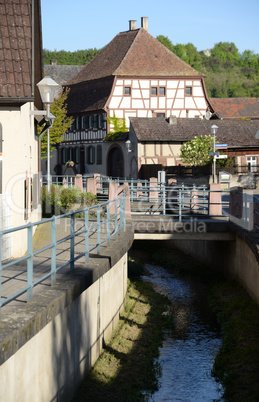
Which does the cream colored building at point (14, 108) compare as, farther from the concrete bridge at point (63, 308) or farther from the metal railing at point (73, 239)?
the concrete bridge at point (63, 308)

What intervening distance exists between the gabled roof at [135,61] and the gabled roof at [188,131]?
665cm

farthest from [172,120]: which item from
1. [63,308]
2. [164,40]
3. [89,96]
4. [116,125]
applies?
[164,40]

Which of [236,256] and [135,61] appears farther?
[135,61]

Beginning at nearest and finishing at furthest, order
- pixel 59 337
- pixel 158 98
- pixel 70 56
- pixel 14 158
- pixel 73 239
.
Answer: pixel 59 337 → pixel 73 239 → pixel 14 158 → pixel 158 98 → pixel 70 56

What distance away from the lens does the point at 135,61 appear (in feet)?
186

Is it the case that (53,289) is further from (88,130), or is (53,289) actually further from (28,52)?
(88,130)

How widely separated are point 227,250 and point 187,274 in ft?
9.03

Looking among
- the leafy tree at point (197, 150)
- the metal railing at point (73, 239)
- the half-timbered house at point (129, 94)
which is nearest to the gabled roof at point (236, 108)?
the half-timbered house at point (129, 94)

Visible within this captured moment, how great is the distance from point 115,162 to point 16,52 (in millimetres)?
41484

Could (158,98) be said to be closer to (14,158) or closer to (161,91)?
(161,91)

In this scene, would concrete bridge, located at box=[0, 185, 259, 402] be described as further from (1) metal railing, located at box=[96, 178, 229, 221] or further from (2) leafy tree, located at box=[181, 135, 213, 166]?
(2) leafy tree, located at box=[181, 135, 213, 166]

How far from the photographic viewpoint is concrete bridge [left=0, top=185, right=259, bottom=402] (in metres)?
6.94

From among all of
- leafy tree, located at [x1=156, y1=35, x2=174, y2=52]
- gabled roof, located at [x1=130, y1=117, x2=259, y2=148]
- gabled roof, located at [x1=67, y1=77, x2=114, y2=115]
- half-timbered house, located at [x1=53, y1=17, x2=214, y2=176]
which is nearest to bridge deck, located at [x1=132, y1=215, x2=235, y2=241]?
gabled roof, located at [x1=130, y1=117, x2=259, y2=148]

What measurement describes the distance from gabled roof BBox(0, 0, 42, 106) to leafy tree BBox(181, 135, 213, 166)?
3179 centimetres
